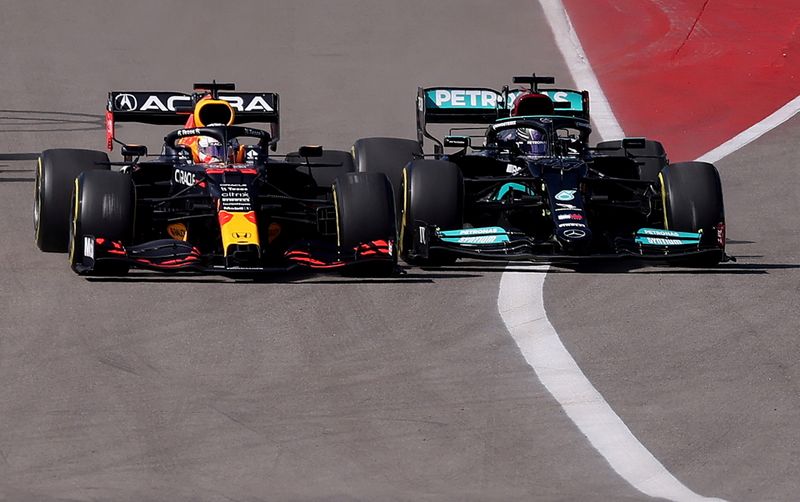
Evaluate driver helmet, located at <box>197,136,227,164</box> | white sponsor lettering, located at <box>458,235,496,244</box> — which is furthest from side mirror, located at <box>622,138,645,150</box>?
driver helmet, located at <box>197,136,227,164</box>

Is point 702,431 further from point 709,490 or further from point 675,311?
point 675,311

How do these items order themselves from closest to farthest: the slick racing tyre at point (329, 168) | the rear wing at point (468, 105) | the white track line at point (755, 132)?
the slick racing tyre at point (329, 168)
the rear wing at point (468, 105)
the white track line at point (755, 132)

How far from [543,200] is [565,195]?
330 millimetres

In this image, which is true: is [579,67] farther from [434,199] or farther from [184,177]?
[184,177]

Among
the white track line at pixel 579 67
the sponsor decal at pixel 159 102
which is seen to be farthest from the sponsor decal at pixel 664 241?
the white track line at pixel 579 67

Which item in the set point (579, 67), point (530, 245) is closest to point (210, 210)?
point (530, 245)

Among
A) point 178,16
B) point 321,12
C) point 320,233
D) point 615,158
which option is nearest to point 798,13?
point 321,12

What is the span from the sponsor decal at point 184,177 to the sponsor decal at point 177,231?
418mm

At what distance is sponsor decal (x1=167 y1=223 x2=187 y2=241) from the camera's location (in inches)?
682

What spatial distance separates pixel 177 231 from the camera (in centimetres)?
1733

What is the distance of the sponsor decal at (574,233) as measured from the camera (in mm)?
16938

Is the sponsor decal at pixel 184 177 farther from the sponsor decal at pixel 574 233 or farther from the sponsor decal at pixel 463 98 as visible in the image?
the sponsor decal at pixel 463 98

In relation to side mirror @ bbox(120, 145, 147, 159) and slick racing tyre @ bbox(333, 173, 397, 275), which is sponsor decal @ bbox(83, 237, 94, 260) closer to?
side mirror @ bbox(120, 145, 147, 159)

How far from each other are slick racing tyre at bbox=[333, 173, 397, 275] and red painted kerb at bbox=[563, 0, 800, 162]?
10.1 m
